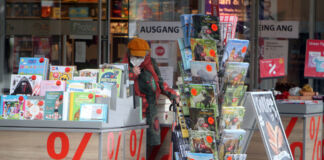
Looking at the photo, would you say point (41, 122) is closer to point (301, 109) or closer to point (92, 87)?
point (92, 87)

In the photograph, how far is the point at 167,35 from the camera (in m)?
10.1

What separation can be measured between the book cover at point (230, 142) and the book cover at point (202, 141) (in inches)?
3.8

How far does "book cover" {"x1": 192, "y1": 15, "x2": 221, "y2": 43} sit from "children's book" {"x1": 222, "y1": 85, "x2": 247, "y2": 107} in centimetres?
43

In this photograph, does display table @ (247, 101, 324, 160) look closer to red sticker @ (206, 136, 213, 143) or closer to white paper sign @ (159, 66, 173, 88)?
red sticker @ (206, 136, 213, 143)

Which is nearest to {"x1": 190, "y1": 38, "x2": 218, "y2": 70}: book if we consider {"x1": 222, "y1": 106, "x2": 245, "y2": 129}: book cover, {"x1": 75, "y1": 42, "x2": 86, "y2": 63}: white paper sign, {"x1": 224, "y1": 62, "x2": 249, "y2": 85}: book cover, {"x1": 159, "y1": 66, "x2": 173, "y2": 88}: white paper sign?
{"x1": 224, "y1": 62, "x2": 249, "y2": 85}: book cover

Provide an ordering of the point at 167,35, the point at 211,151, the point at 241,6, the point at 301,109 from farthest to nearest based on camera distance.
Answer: the point at 241,6 < the point at 167,35 < the point at 301,109 < the point at 211,151

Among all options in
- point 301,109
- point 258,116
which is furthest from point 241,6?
point 258,116

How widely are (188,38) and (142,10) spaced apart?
18.2ft

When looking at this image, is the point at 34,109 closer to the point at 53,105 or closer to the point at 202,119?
the point at 53,105

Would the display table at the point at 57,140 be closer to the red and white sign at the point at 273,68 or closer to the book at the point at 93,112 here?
the book at the point at 93,112

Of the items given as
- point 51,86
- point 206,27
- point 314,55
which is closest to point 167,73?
point 314,55

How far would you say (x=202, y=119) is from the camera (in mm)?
4895

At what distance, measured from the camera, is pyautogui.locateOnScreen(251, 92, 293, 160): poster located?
5.29 m

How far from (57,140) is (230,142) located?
1449 mm
